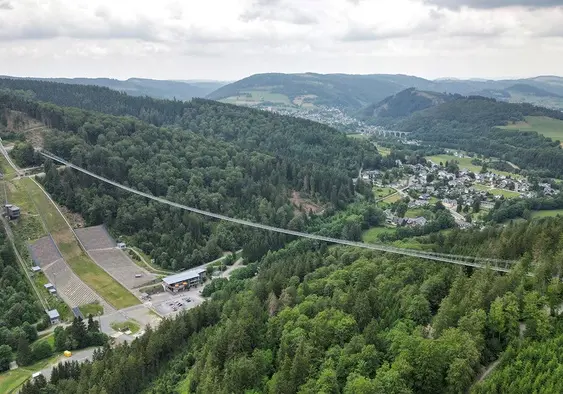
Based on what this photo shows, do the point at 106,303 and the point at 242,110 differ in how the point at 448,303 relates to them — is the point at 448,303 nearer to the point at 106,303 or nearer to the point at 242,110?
the point at 106,303

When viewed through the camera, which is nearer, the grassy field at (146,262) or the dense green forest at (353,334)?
the dense green forest at (353,334)

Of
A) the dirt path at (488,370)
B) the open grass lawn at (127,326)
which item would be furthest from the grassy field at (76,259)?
the dirt path at (488,370)

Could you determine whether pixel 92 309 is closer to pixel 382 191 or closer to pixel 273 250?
pixel 273 250

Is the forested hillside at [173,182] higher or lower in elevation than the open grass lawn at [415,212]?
higher

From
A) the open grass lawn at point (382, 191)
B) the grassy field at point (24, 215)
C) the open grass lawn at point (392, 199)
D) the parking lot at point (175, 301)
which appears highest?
the grassy field at point (24, 215)

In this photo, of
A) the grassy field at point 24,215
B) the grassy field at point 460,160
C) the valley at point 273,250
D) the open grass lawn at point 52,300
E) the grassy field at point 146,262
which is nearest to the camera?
the valley at point 273,250

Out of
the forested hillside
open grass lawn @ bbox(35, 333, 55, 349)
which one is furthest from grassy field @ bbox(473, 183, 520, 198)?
open grass lawn @ bbox(35, 333, 55, 349)

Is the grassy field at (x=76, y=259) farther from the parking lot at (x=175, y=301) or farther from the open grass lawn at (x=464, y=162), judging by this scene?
the open grass lawn at (x=464, y=162)

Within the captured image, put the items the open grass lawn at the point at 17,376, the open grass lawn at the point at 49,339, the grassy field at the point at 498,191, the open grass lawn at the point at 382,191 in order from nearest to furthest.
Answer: the open grass lawn at the point at 17,376 < the open grass lawn at the point at 49,339 < the grassy field at the point at 498,191 < the open grass lawn at the point at 382,191

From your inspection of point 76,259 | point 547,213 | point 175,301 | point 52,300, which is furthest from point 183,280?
point 547,213
